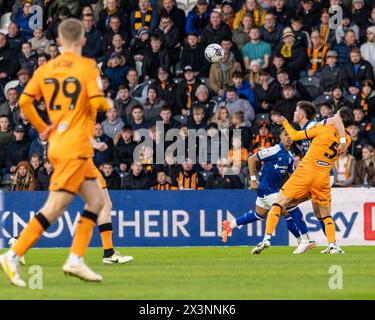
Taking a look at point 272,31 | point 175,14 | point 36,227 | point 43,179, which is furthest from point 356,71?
point 36,227

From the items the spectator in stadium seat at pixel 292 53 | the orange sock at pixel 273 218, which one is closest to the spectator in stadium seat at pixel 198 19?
the spectator in stadium seat at pixel 292 53

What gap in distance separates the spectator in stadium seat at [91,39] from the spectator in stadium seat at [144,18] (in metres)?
0.78

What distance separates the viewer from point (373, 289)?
11.3 meters

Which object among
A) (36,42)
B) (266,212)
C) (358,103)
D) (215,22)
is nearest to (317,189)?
(266,212)

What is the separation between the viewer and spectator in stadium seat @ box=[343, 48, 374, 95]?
74.0 ft

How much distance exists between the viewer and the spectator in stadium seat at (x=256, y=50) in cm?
2328

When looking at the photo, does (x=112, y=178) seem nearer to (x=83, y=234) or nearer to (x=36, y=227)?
(x=83, y=234)

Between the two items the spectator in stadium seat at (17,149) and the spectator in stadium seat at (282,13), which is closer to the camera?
the spectator in stadium seat at (17,149)

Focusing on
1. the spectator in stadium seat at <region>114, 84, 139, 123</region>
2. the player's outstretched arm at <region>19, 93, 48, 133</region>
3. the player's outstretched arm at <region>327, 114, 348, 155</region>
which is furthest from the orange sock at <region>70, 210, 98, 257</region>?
the spectator in stadium seat at <region>114, 84, 139, 123</region>

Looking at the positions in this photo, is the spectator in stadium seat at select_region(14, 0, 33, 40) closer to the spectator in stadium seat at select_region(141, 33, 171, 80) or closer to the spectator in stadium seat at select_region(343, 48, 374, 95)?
the spectator in stadium seat at select_region(141, 33, 171, 80)

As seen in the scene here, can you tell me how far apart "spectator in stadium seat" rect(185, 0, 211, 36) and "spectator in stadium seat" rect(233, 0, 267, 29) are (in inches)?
26.6

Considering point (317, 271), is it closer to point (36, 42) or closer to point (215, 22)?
point (215, 22)

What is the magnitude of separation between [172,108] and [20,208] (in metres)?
4.22

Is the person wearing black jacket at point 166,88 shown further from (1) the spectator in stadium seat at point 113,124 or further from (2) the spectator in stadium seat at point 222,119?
(2) the spectator in stadium seat at point 222,119
